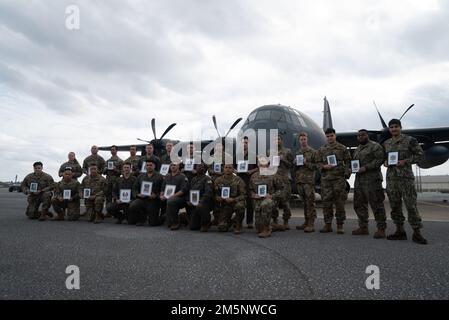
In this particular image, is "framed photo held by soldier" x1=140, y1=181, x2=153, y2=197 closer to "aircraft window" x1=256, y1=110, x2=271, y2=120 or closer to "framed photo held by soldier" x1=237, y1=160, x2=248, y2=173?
"framed photo held by soldier" x1=237, y1=160, x2=248, y2=173

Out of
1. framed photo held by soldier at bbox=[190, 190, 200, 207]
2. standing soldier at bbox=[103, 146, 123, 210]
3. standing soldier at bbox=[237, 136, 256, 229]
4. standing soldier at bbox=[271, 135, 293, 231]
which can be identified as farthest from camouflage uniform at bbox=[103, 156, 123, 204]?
standing soldier at bbox=[271, 135, 293, 231]

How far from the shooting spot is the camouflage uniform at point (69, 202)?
8.97m

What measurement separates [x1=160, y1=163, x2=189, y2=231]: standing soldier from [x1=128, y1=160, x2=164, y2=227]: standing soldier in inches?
14.0

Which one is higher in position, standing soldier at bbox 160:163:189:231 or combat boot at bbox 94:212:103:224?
standing soldier at bbox 160:163:189:231

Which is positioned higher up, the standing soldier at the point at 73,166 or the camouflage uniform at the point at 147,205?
the standing soldier at the point at 73,166

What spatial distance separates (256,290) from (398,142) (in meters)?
4.70

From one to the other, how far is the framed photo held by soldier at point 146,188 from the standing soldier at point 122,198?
21.8 inches

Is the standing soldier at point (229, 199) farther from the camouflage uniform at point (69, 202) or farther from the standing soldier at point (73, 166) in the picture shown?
the standing soldier at point (73, 166)

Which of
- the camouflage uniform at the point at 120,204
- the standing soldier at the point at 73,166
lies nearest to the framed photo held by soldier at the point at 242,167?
the camouflage uniform at the point at 120,204

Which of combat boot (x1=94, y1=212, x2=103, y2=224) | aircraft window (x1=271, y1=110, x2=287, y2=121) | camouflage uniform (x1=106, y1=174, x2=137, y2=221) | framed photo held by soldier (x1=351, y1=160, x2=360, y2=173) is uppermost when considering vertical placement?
aircraft window (x1=271, y1=110, x2=287, y2=121)

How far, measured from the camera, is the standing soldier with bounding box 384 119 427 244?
5.63m

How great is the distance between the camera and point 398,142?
593 cm

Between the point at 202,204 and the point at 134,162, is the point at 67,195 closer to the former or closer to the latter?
the point at 134,162
